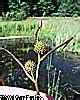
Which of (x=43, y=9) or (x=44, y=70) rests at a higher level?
(x=44, y=70)

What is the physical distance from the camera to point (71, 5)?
51.0 ft

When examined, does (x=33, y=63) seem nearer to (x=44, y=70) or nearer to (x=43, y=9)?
(x=44, y=70)

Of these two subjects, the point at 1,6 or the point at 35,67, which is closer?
the point at 35,67

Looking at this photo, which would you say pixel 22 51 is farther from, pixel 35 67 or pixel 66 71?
pixel 35 67

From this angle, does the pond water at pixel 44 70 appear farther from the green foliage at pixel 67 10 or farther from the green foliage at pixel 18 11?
the green foliage at pixel 67 10

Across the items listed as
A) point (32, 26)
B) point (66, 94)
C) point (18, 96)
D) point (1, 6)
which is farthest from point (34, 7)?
point (18, 96)

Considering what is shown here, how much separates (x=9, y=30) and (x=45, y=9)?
5.56 metres

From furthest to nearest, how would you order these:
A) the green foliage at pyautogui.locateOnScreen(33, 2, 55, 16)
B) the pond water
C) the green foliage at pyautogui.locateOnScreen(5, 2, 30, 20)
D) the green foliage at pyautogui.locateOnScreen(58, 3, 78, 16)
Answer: the green foliage at pyautogui.locateOnScreen(33, 2, 55, 16)
the green foliage at pyautogui.locateOnScreen(58, 3, 78, 16)
the green foliage at pyautogui.locateOnScreen(5, 2, 30, 20)
the pond water

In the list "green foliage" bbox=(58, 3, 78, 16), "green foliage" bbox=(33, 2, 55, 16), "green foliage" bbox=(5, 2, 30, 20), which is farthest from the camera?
"green foliage" bbox=(33, 2, 55, 16)

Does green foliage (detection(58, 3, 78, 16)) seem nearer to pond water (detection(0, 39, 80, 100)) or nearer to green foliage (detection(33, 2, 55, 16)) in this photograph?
green foliage (detection(33, 2, 55, 16))

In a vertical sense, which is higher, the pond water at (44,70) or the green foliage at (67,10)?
the pond water at (44,70)

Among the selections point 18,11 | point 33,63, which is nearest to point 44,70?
point 33,63

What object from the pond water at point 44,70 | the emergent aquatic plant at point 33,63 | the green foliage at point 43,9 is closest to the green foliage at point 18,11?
the green foliage at point 43,9

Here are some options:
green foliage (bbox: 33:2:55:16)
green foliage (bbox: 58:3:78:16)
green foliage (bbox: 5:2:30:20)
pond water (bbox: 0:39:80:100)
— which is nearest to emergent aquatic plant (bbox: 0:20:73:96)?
pond water (bbox: 0:39:80:100)
